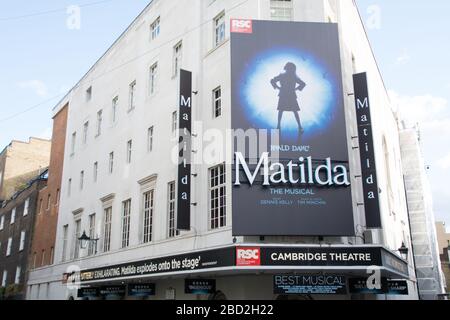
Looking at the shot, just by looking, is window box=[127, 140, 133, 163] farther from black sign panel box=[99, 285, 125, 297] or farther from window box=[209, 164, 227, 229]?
window box=[209, 164, 227, 229]

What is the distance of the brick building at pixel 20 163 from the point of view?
5181 cm

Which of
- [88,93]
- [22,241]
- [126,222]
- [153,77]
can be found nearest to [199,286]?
[126,222]

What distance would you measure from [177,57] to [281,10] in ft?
19.5

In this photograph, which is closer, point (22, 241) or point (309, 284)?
point (309, 284)

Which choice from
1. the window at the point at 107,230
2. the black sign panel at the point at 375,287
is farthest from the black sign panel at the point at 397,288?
the window at the point at 107,230

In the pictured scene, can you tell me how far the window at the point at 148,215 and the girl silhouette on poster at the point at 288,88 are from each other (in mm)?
8321

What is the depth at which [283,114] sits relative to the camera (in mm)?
15992

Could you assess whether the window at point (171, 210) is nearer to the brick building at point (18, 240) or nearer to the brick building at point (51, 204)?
the brick building at point (51, 204)

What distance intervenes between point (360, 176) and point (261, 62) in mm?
5359

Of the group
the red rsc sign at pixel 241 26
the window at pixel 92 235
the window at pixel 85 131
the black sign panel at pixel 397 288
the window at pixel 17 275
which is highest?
the window at pixel 85 131

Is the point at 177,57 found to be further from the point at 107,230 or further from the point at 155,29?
the point at 107,230

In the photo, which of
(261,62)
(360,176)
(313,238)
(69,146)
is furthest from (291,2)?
(69,146)

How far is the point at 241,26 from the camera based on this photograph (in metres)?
17.2

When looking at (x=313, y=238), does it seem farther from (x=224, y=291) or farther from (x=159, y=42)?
(x=159, y=42)
